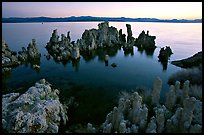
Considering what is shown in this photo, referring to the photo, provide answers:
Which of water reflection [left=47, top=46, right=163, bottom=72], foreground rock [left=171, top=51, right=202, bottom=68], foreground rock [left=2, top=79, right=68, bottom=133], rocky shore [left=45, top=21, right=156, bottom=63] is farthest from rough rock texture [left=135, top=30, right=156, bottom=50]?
foreground rock [left=2, top=79, right=68, bottom=133]

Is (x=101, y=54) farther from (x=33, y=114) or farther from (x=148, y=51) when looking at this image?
(x=33, y=114)

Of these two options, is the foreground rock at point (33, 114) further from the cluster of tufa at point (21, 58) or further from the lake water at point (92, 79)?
the cluster of tufa at point (21, 58)

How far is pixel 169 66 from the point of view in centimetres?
5316

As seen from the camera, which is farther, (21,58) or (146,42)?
(146,42)

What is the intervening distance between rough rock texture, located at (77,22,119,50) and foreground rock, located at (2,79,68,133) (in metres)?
49.4

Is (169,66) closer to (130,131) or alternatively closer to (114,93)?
(114,93)

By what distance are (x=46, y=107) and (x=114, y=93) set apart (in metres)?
12.5

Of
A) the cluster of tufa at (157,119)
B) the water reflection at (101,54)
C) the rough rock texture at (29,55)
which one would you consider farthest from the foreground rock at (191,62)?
the rough rock texture at (29,55)

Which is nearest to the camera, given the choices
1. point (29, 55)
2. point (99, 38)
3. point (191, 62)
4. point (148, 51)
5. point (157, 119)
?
point (157, 119)

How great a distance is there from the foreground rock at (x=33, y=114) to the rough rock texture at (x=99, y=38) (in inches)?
1944

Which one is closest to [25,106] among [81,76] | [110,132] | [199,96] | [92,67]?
[110,132]

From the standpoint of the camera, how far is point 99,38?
8288cm

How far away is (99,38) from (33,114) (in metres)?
63.3

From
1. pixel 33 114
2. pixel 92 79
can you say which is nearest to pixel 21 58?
pixel 92 79
